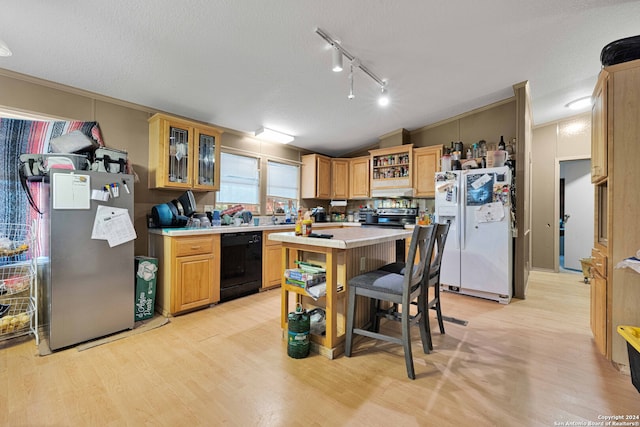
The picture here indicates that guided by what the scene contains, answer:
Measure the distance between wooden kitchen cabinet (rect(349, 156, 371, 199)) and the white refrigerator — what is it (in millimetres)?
1727

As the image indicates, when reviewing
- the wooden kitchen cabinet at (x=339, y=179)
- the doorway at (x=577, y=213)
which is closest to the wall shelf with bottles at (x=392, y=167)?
the wooden kitchen cabinet at (x=339, y=179)

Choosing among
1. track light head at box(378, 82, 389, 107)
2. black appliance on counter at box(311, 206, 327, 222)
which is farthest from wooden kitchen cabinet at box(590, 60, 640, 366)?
black appliance on counter at box(311, 206, 327, 222)

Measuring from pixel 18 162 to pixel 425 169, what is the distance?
5.10m

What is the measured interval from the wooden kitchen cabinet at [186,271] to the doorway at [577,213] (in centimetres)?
633

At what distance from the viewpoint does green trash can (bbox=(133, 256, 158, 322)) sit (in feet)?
9.16

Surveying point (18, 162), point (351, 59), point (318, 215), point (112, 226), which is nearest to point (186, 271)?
point (112, 226)

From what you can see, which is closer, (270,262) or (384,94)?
(384,94)

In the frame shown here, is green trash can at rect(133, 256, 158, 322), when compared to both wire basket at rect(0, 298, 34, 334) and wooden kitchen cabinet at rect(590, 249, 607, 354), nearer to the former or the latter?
wire basket at rect(0, 298, 34, 334)

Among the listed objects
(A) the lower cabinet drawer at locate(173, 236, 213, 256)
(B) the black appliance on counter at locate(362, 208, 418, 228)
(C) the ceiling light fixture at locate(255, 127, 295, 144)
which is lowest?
(A) the lower cabinet drawer at locate(173, 236, 213, 256)

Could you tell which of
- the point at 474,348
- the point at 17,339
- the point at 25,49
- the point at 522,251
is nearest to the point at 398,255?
the point at 474,348

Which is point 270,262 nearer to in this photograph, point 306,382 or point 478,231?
point 306,382

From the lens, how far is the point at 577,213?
17.1 ft

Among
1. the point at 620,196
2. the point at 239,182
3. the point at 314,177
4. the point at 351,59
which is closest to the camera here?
the point at 620,196

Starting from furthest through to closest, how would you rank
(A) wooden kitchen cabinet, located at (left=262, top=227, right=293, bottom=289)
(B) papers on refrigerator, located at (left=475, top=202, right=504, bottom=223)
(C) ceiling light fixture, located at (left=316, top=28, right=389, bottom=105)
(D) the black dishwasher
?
(A) wooden kitchen cabinet, located at (left=262, top=227, right=293, bottom=289) < (B) papers on refrigerator, located at (left=475, top=202, right=504, bottom=223) < (D) the black dishwasher < (C) ceiling light fixture, located at (left=316, top=28, right=389, bottom=105)
